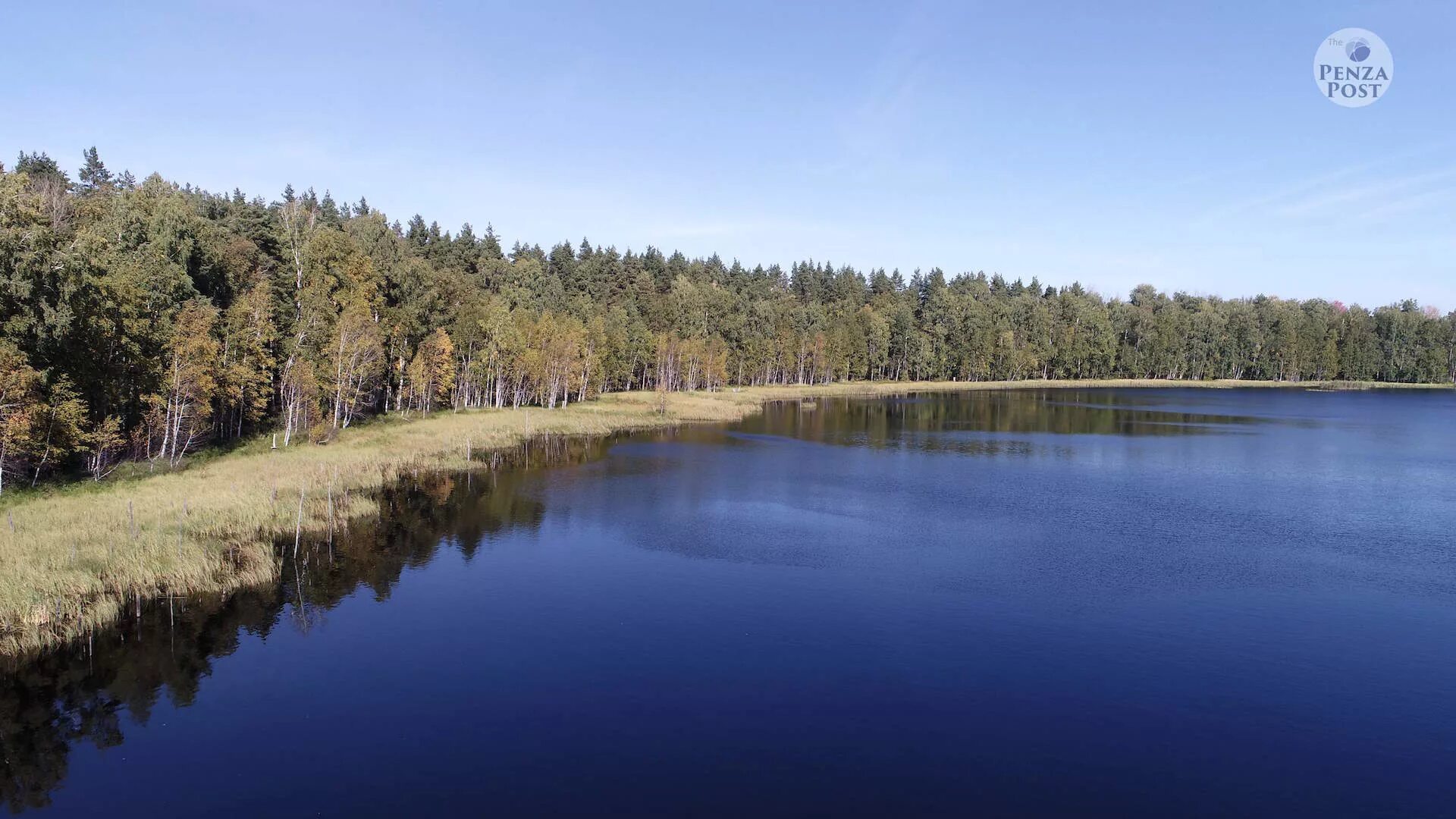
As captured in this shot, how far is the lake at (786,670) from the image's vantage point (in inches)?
757

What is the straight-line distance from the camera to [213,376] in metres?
55.6

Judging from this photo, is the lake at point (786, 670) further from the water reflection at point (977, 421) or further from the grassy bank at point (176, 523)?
the water reflection at point (977, 421)

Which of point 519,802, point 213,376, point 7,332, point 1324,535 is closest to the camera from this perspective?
point 519,802

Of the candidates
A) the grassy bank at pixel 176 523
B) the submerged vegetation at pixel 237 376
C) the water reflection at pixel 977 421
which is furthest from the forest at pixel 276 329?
the water reflection at pixel 977 421

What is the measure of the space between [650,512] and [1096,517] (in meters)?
24.4

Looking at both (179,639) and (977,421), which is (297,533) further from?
(977,421)

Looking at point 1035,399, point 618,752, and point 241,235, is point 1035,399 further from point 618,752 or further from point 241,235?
point 618,752

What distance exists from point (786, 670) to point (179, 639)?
63.2ft

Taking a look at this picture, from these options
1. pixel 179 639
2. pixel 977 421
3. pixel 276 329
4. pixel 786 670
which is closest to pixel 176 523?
pixel 179 639

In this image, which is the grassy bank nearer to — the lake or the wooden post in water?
the wooden post in water

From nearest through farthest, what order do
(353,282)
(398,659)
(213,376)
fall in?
(398,659)
(213,376)
(353,282)

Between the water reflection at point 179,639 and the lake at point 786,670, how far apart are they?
122mm

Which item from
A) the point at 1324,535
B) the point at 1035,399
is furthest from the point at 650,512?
the point at 1035,399

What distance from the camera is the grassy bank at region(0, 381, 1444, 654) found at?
1050 inches
